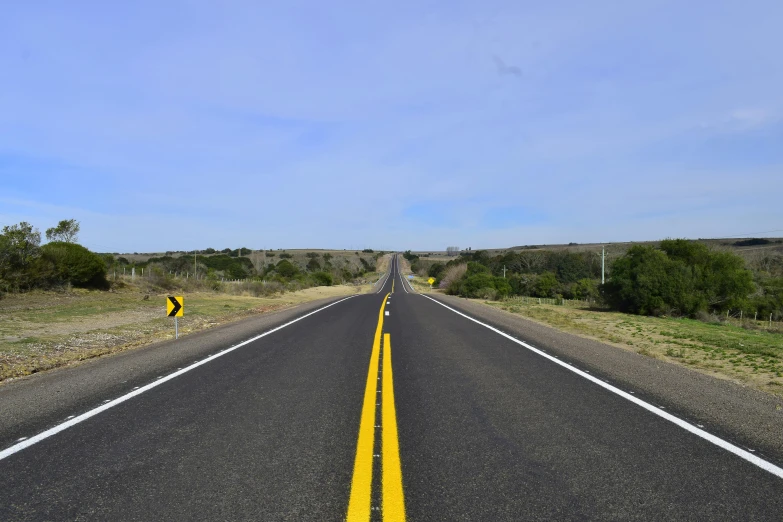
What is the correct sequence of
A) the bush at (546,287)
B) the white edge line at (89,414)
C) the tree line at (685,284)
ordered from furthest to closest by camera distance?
1. the bush at (546,287)
2. the tree line at (685,284)
3. the white edge line at (89,414)

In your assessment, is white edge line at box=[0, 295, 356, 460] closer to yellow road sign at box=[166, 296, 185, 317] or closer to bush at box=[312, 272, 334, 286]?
yellow road sign at box=[166, 296, 185, 317]

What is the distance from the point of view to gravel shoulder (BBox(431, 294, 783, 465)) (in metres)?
5.23

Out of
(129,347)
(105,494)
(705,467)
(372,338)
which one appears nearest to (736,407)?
(705,467)

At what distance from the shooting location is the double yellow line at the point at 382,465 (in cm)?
349

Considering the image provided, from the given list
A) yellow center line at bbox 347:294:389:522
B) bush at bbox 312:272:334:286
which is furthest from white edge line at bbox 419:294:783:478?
bush at bbox 312:272:334:286

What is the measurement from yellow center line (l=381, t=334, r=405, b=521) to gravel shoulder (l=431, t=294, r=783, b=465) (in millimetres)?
3290

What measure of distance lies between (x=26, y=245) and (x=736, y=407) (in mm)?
33973

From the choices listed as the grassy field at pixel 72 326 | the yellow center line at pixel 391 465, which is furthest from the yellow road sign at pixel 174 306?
the yellow center line at pixel 391 465

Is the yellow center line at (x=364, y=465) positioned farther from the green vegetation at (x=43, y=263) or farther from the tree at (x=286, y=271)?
the tree at (x=286, y=271)

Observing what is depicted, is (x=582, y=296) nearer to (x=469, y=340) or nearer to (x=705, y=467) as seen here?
(x=469, y=340)

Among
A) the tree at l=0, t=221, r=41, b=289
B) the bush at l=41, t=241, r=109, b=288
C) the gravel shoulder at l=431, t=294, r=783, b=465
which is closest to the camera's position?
the gravel shoulder at l=431, t=294, r=783, b=465

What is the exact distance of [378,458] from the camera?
4461mm

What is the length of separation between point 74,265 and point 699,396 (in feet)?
117

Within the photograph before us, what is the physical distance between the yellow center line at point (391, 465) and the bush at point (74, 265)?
3154cm
